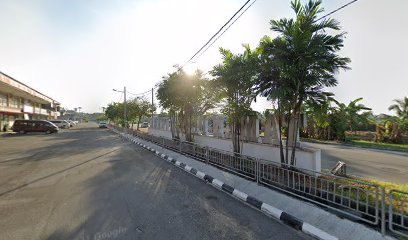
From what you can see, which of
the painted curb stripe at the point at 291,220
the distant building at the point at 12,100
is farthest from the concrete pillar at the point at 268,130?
the distant building at the point at 12,100

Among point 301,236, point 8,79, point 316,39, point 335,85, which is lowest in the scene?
point 301,236

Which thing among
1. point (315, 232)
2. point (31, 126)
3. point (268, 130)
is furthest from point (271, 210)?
point (31, 126)

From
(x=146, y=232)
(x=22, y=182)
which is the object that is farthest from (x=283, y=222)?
(x=22, y=182)

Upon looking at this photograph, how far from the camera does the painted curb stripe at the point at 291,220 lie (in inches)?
157

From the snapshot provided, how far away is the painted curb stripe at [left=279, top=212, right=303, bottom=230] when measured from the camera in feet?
13.1

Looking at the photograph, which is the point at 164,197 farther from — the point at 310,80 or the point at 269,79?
the point at 310,80

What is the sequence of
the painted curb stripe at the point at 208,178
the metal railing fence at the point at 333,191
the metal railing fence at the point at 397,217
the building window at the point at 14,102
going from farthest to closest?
the building window at the point at 14,102
the painted curb stripe at the point at 208,178
the metal railing fence at the point at 333,191
the metal railing fence at the point at 397,217

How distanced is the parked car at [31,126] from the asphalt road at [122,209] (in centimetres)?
2786

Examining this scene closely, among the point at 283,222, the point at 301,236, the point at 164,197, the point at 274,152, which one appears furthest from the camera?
the point at 274,152

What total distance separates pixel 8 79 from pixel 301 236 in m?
31.5

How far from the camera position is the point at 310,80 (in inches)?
241

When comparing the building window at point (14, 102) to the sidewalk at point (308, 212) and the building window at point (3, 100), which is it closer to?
the building window at point (3, 100)

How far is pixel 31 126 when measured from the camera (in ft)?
101

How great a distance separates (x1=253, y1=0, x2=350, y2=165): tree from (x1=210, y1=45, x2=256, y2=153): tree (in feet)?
3.51
